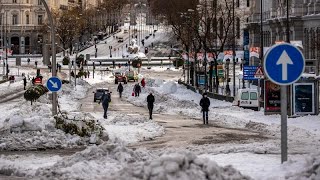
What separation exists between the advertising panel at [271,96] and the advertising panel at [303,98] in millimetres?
1472

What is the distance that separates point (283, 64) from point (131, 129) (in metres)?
19.3

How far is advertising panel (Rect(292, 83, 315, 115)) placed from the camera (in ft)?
108

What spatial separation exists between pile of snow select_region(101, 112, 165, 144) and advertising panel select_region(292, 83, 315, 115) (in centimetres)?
622

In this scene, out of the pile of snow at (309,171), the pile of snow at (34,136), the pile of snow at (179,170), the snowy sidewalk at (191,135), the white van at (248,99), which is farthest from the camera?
the white van at (248,99)

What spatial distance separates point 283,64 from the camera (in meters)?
10.8

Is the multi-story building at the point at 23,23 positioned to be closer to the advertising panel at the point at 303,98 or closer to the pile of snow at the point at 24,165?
the advertising panel at the point at 303,98

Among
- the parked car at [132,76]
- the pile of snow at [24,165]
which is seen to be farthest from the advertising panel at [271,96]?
the parked car at [132,76]

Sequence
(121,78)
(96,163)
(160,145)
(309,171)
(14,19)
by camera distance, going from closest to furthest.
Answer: (309,171) → (96,163) → (160,145) → (121,78) → (14,19)

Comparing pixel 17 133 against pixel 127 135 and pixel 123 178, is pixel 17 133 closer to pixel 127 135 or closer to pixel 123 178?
pixel 127 135

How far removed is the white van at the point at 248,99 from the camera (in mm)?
43250

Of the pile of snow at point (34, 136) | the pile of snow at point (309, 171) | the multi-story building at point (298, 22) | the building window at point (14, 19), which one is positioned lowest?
the pile of snow at point (34, 136)

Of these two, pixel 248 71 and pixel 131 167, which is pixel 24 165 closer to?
pixel 131 167

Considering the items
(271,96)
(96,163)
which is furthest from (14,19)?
(96,163)

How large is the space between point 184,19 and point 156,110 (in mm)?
36247
